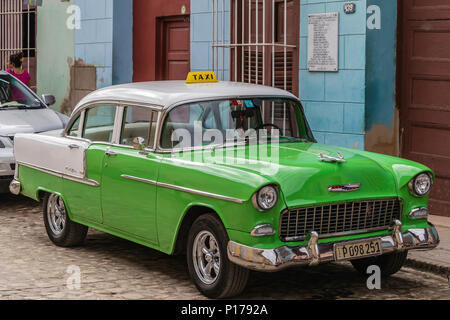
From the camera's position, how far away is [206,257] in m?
6.29

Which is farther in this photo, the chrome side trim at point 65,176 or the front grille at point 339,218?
the chrome side trim at point 65,176

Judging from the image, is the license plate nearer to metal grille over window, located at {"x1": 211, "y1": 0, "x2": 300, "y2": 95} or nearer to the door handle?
the door handle

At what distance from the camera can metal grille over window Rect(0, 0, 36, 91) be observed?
54.1 ft

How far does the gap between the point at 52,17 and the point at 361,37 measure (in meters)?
7.83

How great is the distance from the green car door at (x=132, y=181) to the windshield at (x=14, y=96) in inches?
171

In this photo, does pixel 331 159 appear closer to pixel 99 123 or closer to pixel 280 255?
pixel 280 255

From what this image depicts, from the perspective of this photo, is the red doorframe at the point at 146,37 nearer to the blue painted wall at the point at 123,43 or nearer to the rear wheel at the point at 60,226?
the blue painted wall at the point at 123,43

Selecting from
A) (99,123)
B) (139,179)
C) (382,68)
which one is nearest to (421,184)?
(139,179)

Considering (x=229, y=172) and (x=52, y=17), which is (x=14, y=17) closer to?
(x=52, y=17)

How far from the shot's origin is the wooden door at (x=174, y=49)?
45.0 ft

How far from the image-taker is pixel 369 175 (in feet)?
20.8

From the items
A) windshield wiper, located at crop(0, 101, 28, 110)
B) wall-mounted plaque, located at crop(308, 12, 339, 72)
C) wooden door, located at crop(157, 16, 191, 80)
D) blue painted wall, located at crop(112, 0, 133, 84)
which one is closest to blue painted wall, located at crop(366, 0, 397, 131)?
wall-mounted plaque, located at crop(308, 12, 339, 72)

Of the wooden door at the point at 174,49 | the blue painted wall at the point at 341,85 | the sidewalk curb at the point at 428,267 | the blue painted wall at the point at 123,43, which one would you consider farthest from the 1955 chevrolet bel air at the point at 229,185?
the blue painted wall at the point at 123,43

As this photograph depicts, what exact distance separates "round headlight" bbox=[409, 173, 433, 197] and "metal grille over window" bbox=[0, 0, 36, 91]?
1136cm
